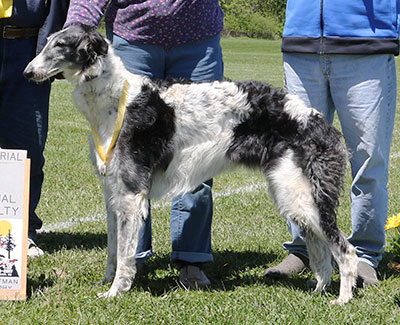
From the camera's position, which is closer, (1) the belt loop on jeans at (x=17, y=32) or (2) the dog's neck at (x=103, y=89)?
(2) the dog's neck at (x=103, y=89)

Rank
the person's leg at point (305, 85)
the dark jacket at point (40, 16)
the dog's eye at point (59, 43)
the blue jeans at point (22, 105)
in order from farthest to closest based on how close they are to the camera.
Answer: the blue jeans at point (22, 105) → the dark jacket at point (40, 16) → the person's leg at point (305, 85) → the dog's eye at point (59, 43)

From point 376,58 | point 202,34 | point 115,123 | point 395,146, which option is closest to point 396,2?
point 376,58

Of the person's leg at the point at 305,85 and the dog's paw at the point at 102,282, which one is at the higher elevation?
the person's leg at the point at 305,85

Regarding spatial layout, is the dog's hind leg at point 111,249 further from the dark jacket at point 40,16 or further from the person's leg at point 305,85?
the dark jacket at point 40,16

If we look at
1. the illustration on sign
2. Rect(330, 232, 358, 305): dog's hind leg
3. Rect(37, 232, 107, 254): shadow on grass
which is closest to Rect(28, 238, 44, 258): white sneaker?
Rect(37, 232, 107, 254): shadow on grass

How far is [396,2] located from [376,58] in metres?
0.39

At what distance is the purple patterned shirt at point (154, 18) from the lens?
422 cm

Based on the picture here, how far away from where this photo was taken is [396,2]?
437 cm

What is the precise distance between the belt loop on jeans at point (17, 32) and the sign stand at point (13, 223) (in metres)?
1.26

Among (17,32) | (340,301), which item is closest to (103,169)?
(17,32)

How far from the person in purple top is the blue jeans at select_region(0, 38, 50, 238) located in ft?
2.86

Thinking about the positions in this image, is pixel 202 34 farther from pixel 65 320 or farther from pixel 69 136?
pixel 69 136

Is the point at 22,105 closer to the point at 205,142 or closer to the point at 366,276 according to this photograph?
the point at 205,142

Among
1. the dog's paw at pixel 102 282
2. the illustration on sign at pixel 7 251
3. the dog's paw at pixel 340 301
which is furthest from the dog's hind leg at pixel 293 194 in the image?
the illustration on sign at pixel 7 251
